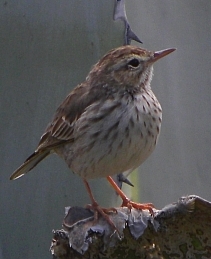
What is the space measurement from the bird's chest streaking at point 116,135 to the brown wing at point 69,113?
0.29 ft

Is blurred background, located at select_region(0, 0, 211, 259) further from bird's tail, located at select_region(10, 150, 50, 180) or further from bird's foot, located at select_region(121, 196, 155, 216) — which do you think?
bird's foot, located at select_region(121, 196, 155, 216)

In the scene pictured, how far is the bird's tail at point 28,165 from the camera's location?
4527mm

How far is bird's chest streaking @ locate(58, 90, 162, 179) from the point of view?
13.7 feet

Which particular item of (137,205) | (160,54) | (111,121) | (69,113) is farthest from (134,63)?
(137,205)

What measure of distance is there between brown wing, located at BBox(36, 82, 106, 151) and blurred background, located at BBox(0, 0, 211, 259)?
66 millimetres

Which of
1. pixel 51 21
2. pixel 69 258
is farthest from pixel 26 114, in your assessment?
pixel 69 258

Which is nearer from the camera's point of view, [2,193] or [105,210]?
[105,210]

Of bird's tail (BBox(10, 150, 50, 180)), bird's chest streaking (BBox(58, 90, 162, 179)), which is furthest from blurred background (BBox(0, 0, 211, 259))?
bird's chest streaking (BBox(58, 90, 162, 179))

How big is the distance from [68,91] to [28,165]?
48 centimetres

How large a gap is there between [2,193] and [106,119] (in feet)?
2.50

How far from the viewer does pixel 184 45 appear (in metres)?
4.79

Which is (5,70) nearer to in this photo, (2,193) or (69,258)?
(2,193)

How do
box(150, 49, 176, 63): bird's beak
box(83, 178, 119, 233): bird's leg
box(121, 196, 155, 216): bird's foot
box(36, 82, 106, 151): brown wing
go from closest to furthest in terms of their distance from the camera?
box(83, 178, 119, 233): bird's leg, box(121, 196, 155, 216): bird's foot, box(150, 49, 176, 63): bird's beak, box(36, 82, 106, 151): brown wing

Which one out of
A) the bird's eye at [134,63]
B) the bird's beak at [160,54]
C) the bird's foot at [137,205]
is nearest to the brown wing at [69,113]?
the bird's eye at [134,63]
